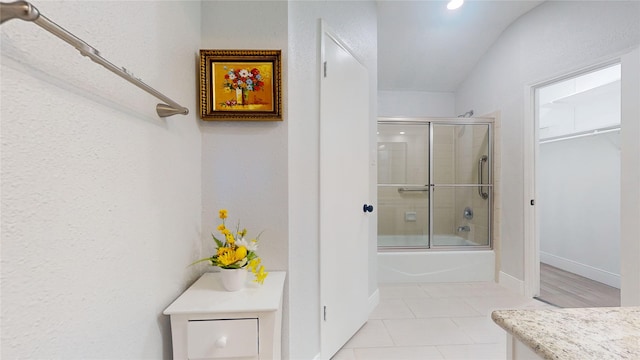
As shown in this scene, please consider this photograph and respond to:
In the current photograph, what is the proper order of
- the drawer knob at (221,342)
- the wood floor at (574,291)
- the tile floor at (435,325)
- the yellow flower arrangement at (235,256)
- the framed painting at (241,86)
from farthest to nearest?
the wood floor at (574,291), the tile floor at (435,325), the framed painting at (241,86), the yellow flower arrangement at (235,256), the drawer knob at (221,342)

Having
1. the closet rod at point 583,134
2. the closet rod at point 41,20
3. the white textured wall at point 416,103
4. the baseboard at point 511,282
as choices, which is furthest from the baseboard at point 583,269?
the closet rod at point 41,20

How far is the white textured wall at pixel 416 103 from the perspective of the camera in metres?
4.05

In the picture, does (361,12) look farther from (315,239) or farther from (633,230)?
(633,230)

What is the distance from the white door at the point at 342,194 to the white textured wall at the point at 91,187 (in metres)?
0.78

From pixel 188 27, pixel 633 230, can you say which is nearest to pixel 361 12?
pixel 188 27

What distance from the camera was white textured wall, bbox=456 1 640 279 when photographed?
6.42 feet

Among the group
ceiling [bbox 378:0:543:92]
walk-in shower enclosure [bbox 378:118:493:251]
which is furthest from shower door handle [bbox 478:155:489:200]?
ceiling [bbox 378:0:543:92]

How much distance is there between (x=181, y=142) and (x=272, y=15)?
0.73 meters

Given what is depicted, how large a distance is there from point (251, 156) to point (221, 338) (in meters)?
0.75

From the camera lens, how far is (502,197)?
2.93 meters

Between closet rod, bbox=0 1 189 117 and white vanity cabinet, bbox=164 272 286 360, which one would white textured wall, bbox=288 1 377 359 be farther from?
closet rod, bbox=0 1 189 117

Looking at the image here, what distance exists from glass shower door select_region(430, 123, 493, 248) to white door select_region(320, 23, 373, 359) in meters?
1.68

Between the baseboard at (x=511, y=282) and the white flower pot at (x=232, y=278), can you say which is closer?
the white flower pot at (x=232, y=278)

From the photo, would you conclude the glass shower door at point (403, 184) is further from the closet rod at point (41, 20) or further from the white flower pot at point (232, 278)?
the closet rod at point (41, 20)
